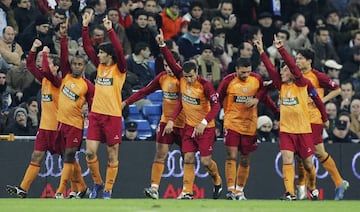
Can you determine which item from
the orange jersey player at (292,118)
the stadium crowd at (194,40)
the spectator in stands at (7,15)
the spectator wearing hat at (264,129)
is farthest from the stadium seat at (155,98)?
the orange jersey player at (292,118)

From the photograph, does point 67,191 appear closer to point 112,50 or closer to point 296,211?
point 112,50

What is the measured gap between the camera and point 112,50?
22.8m

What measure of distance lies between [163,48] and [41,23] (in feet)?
15.5

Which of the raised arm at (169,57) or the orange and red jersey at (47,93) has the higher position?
the raised arm at (169,57)

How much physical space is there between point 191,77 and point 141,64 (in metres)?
4.85

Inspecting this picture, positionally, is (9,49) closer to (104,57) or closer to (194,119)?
(104,57)

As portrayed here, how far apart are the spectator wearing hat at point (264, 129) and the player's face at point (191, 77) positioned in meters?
4.09

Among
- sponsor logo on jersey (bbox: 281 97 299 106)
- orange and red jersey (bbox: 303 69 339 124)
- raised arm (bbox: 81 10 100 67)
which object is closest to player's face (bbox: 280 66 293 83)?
sponsor logo on jersey (bbox: 281 97 299 106)

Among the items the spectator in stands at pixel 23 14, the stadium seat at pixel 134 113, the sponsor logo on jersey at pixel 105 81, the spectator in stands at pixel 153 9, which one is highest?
the spectator in stands at pixel 153 9

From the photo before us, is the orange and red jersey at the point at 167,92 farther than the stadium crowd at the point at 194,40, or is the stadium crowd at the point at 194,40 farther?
the stadium crowd at the point at 194,40

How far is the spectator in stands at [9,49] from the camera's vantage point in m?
26.3

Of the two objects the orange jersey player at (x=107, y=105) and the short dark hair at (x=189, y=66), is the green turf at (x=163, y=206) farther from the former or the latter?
the short dark hair at (x=189, y=66)

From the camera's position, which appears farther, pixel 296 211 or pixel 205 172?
pixel 205 172

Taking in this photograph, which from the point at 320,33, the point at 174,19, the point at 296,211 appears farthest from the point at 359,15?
the point at 296,211
